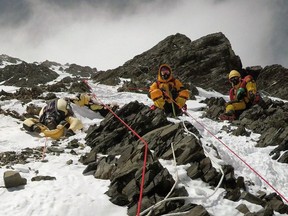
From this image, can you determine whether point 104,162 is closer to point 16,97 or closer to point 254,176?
point 254,176

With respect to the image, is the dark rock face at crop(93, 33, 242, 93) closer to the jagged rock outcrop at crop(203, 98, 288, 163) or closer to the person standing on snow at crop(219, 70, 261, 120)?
the person standing on snow at crop(219, 70, 261, 120)

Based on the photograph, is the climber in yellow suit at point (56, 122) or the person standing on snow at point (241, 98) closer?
the climber in yellow suit at point (56, 122)

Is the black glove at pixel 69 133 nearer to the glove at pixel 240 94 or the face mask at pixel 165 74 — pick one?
A: the face mask at pixel 165 74

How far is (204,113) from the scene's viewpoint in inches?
670

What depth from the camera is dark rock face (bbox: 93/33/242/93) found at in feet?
109

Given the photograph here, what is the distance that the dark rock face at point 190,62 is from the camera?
3316 centimetres

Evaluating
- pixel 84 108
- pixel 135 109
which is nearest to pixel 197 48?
pixel 84 108

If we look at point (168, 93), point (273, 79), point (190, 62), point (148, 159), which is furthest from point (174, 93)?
point (273, 79)

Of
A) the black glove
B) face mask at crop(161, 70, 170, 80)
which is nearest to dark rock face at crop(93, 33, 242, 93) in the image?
face mask at crop(161, 70, 170, 80)

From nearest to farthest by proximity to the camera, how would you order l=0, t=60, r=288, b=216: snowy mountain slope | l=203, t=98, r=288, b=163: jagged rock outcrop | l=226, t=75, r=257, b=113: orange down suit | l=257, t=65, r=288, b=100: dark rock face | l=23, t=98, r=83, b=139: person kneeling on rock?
l=0, t=60, r=288, b=216: snowy mountain slope → l=203, t=98, r=288, b=163: jagged rock outcrop → l=23, t=98, r=83, b=139: person kneeling on rock → l=226, t=75, r=257, b=113: orange down suit → l=257, t=65, r=288, b=100: dark rock face

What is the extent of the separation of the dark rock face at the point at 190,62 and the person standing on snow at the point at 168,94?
14975 mm

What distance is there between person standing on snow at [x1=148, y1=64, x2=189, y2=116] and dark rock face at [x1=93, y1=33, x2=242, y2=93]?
1497 cm

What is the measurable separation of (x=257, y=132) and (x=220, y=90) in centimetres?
1870

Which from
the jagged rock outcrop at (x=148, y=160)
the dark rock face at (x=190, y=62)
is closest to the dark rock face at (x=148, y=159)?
the jagged rock outcrop at (x=148, y=160)
